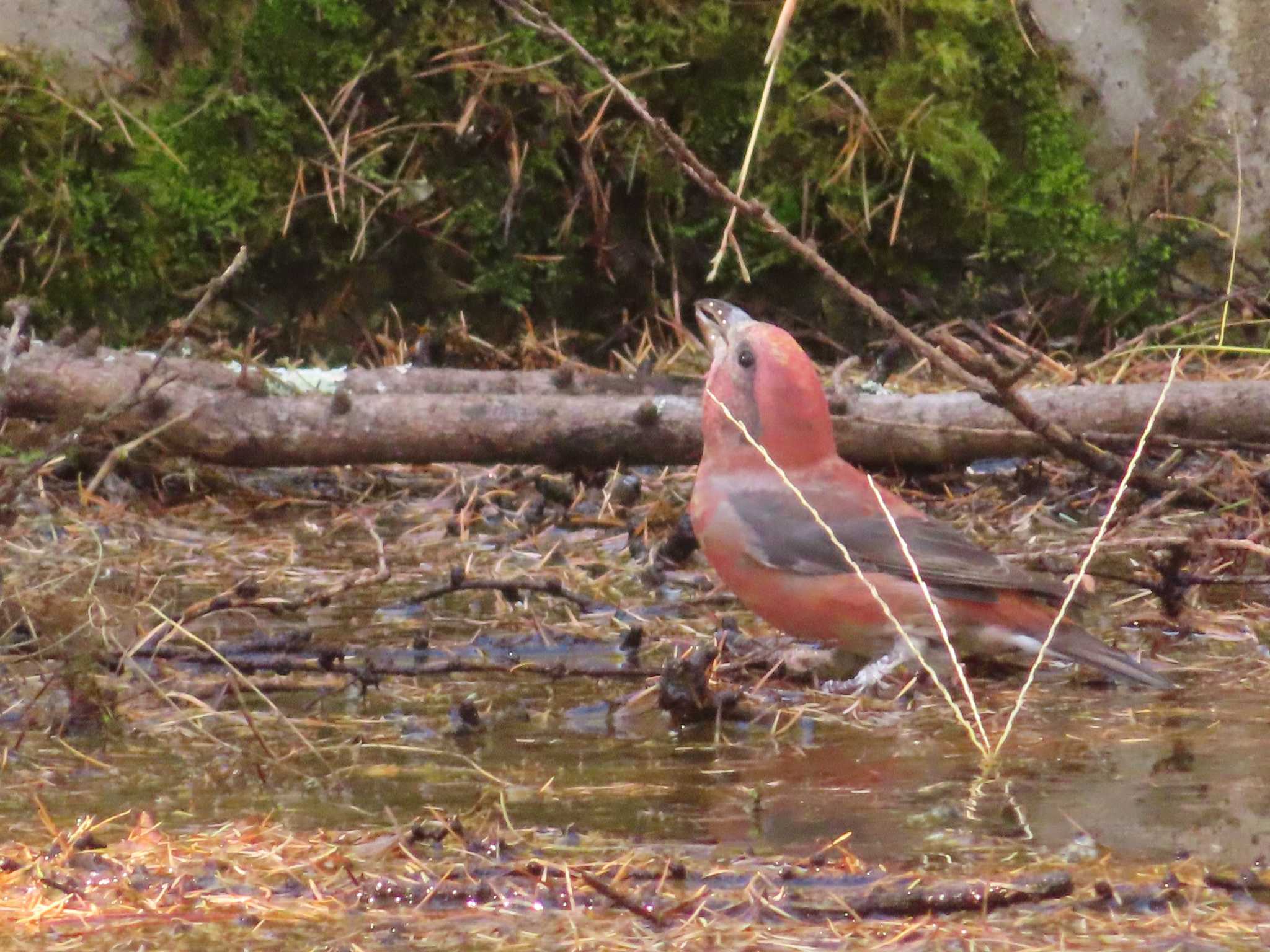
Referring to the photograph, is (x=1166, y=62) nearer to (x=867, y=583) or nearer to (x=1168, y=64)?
(x=1168, y=64)

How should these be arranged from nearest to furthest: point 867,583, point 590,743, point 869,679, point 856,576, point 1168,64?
1. point 590,743
2. point 867,583
3. point 869,679
4. point 856,576
5. point 1168,64

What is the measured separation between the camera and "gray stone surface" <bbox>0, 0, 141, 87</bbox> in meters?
6.78

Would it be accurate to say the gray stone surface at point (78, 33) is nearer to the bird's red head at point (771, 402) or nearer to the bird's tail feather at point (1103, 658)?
the bird's red head at point (771, 402)

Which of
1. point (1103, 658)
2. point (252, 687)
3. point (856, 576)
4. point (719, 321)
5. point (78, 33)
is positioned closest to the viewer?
point (252, 687)

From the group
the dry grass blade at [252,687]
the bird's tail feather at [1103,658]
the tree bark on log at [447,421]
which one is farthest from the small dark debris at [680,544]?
the dry grass blade at [252,687]

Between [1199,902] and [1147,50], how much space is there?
223 inches

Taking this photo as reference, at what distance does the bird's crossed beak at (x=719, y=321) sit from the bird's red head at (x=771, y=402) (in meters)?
0.05

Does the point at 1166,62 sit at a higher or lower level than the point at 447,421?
higher

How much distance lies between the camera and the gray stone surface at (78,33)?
22.2 feet

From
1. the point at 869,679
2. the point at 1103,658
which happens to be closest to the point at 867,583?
the point at 869,679

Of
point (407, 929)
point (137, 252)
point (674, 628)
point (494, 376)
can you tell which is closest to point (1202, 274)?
point (494, 376)

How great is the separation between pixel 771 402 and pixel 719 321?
40cm

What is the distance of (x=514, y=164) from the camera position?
699cm

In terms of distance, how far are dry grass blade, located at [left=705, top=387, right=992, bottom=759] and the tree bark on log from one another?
953mm
